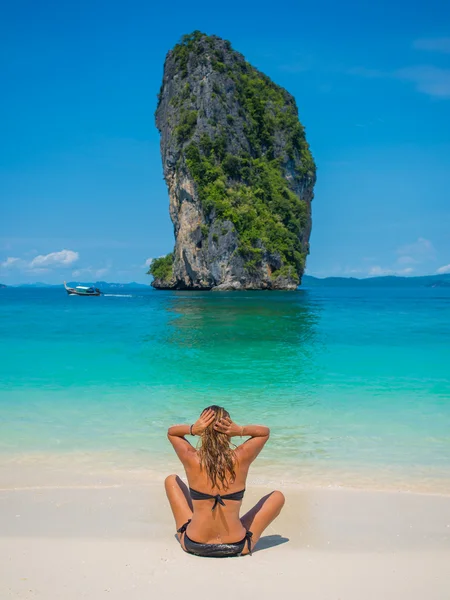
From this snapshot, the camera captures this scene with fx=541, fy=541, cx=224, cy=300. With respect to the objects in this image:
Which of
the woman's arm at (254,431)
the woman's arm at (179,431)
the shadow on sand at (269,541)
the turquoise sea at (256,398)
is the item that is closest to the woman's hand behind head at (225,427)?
the woman's arm at (254,431)

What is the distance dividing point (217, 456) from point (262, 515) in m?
0.72

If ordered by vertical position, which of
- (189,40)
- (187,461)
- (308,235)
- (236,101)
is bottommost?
(187,461)

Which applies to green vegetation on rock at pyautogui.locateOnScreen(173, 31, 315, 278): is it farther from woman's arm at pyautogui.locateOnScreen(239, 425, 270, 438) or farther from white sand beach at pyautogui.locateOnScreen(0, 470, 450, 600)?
woman's arm at pyautogui.locateOnScreen(239, 425, 270, 438)

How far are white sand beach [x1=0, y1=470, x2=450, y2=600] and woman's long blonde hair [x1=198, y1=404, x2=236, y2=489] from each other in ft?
1.78

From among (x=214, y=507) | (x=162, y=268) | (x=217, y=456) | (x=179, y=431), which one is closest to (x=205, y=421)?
(x=217, y=456)

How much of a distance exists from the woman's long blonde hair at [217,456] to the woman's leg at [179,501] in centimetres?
47

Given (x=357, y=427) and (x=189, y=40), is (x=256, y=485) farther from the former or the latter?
(x=189, y=40)

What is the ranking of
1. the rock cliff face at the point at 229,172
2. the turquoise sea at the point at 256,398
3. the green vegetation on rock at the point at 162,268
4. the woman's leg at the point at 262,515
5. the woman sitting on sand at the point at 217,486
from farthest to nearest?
1. the green vegetation on rock at the point at 162,268
2. the rock cliff face at the point at 229,172
3. the turquoise sea at the point at 256,398
4. the woman's leg at the point at 262,515
5. the woman sitting on sand at the point at 217,486

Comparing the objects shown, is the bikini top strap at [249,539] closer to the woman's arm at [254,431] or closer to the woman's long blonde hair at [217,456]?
the woman's long blonde hair at [217,456]

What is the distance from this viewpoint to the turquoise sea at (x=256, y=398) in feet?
20.7

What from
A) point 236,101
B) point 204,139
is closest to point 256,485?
point 204,139

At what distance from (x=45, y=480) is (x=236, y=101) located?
238 ft

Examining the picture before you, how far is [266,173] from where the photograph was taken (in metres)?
72.6

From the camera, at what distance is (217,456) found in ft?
11.3
